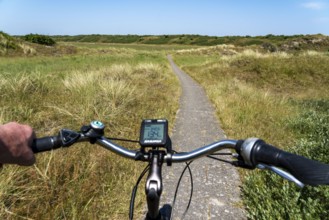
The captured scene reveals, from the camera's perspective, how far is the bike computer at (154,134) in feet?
4.20

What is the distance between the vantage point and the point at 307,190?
121 inches

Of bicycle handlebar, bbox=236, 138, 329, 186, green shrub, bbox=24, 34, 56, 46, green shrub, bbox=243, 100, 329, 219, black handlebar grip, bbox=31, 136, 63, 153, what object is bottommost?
green shrub, bbox=24, 34, 56, 46

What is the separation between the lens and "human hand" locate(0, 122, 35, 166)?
0.99 meters

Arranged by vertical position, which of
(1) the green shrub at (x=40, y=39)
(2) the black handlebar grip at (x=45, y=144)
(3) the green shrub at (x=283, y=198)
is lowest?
(1) the green shrub at (x=40, y=39)

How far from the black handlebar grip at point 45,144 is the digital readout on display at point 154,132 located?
40cm

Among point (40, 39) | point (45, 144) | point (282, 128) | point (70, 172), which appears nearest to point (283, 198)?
point (70, 172)

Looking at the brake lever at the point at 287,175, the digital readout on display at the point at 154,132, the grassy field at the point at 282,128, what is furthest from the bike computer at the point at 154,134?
the grassy field at the point at 282,128

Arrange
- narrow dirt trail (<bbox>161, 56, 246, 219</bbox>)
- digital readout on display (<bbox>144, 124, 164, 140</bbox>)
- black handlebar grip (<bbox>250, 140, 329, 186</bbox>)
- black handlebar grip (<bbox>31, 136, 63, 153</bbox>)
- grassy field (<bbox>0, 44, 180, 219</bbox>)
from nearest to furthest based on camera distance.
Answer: black handlebar grip (<bbox>250, 140, 329, 186</bbox>) < black handlebar grip (<bbox>31, 136, 63, 153</bbox>) < digital readout on display (<bbox>144, 124, 164, 140</bbox>) < grassy field (<bbox>0, 44, 180, 219</bbox>) < narrow dirt trail (<bbox>161, 56, 246, 219</bbox>)

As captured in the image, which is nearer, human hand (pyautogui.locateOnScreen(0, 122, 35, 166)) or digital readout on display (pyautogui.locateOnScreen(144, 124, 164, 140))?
→ human hand (pyautogui.locateOnScreen(0, 122, 35, 166))

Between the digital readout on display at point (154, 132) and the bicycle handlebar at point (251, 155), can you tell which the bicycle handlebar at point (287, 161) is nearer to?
the bicycle handlebar at point (251, 155)

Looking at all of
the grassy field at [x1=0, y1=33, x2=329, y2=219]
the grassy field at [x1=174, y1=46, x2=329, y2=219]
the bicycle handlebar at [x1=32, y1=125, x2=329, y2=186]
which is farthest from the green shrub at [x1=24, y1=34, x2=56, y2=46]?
the bicycle handlebar at [x1=32, y1=125, x2=329, y2=186]

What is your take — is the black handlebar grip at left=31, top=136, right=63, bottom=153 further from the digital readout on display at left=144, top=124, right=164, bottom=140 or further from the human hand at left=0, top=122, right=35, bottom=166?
the digital readout on display at left=144, top=124, right=164, bottom=140

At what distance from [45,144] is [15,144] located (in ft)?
0.70

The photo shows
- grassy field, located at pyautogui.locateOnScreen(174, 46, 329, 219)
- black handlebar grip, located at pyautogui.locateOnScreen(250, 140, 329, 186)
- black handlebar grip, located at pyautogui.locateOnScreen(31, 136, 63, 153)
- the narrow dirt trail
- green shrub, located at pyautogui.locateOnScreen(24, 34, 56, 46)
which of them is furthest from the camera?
green shrub, located at pyautogui.locateOnScreen(24, 34, 56, 46)
